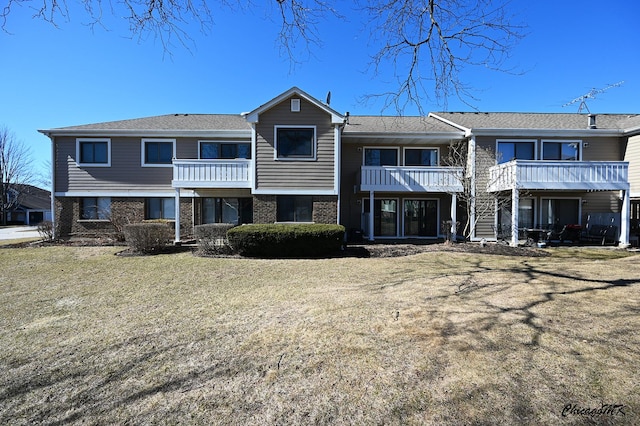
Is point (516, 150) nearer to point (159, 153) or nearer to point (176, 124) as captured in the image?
point (176, 124)

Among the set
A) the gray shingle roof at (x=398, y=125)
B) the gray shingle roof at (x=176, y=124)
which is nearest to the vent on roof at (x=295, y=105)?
the gray shingle roof at (x=398, y=125)

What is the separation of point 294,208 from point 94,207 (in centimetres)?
1058

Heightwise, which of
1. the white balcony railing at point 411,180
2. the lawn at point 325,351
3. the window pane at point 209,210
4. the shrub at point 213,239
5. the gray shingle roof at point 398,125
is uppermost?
the gray shingle roof at point 398,125

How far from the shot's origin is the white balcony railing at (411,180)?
1520 cm

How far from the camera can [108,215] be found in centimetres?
1592

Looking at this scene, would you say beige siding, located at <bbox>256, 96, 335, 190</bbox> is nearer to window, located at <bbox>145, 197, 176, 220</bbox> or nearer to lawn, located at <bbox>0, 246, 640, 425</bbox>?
window, located at <bbox>145, 197, 176, 220</bbox>

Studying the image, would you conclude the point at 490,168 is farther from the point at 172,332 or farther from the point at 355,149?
the point at 172,332

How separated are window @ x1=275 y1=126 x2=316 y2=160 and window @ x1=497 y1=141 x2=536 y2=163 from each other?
9.32 meters

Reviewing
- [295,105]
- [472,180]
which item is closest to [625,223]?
[472,180]

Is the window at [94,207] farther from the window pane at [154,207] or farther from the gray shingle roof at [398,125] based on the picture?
the gray shingle roof at [398,125]

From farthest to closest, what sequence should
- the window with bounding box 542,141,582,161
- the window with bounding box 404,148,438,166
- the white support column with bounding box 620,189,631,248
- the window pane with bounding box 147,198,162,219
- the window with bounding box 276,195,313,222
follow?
the window with bounding box 404,148,438,166 → the window pane with bounding box 147,198,162,219 → the window with bounding box 542,141,582,161 → the window with bounding box 276,195,313,222 → the white support column with bounding box 620,189,631,248

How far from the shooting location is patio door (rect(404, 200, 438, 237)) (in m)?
17.0

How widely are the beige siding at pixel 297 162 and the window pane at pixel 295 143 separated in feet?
1.00

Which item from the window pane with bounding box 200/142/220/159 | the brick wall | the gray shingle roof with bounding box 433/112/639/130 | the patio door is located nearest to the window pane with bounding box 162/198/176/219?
the window pane with bounding box 200/142/220/159
